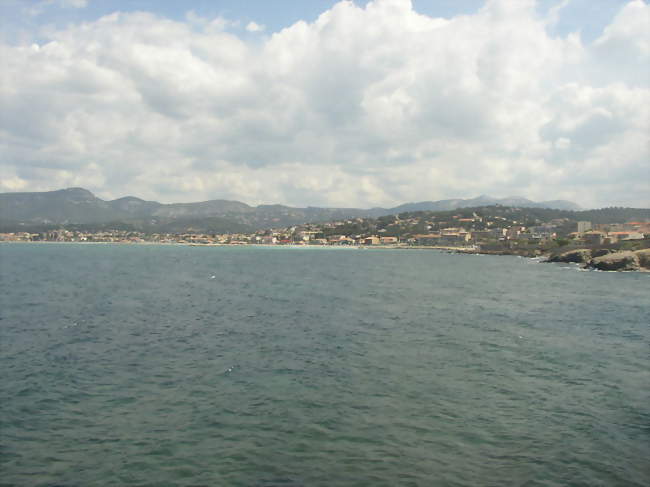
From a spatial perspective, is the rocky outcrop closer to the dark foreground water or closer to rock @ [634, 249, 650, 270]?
rock @ [634, 249, 650, 270]

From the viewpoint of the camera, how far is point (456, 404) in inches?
615

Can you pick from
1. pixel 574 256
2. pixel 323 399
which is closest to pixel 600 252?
pixel 574 256

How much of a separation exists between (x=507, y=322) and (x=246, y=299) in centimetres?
2234

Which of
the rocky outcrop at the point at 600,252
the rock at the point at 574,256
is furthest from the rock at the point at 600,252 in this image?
the rock at the point at 574,256

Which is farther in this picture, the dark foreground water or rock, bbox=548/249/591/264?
rock, bbox=548/249/591/264

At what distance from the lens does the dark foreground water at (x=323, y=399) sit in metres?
11.4

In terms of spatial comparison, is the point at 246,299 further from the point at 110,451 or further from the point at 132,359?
the point at 110,451

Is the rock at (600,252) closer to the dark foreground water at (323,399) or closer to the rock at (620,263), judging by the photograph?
the rock at (620,263)

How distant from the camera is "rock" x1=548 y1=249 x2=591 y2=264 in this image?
102 meters

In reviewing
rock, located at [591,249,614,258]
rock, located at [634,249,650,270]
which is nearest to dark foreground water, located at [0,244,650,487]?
rock, located at [634,249,650,270]

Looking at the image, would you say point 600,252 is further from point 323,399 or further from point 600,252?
point 323,399

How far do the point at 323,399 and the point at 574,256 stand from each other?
106 meters

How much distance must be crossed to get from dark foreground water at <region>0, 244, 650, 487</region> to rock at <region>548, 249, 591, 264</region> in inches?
3046

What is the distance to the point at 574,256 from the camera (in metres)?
106
